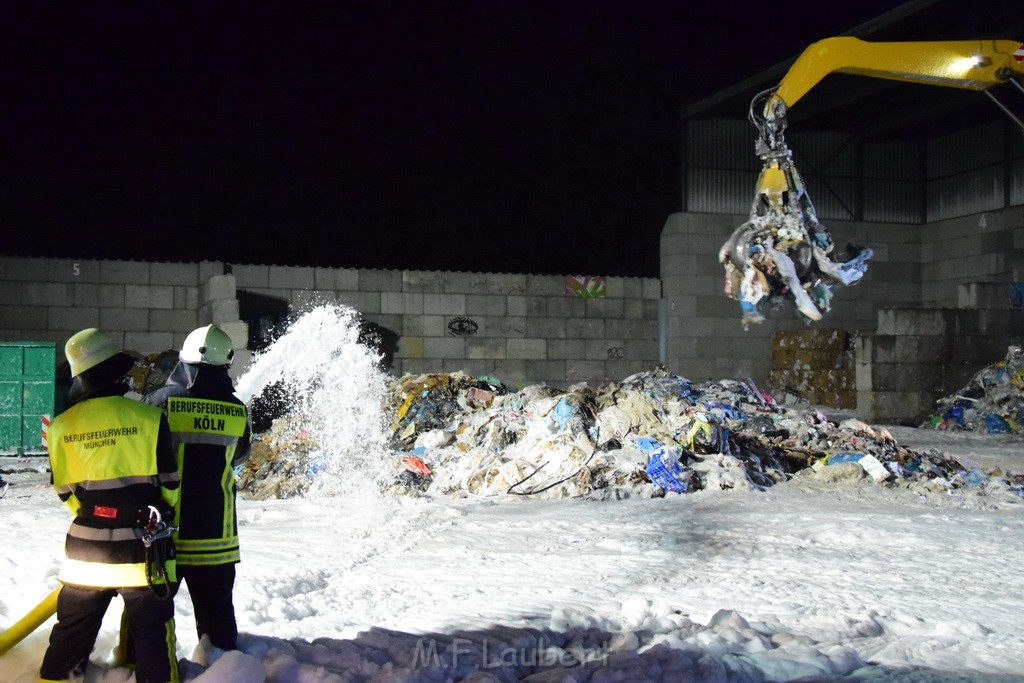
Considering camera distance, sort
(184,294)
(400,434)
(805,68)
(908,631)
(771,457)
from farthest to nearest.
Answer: (184,294) < (400,434) < (771,457) < (805,68) < (908,631)

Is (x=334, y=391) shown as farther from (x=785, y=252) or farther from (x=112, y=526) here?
(x=112, y=526)

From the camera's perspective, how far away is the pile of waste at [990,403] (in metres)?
17.4

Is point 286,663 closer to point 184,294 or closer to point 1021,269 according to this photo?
point 184,294

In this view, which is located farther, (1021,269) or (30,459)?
(1021,269)

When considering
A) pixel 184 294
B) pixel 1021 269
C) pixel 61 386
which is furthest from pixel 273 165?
pixel 1021 269

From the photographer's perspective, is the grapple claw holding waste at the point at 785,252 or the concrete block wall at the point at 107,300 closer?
the grapple claw holding waste at the point at 785,252

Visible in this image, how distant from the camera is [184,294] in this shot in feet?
55.0

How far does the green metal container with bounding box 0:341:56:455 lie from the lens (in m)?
13.3

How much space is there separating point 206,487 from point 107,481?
0.57m

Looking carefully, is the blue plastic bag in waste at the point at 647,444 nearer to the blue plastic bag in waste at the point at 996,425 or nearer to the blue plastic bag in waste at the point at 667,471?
the blue plastic bag in waste at the point at 667,471

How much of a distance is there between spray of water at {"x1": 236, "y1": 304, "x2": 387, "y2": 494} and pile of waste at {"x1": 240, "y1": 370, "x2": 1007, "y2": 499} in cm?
21

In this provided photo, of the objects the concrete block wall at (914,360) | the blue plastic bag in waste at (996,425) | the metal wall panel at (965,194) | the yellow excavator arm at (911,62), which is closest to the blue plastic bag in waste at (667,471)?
the yellow excavator arm at (911,62)

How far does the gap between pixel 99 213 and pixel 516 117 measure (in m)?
9.66

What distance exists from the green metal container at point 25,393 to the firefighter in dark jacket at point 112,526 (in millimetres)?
10694
